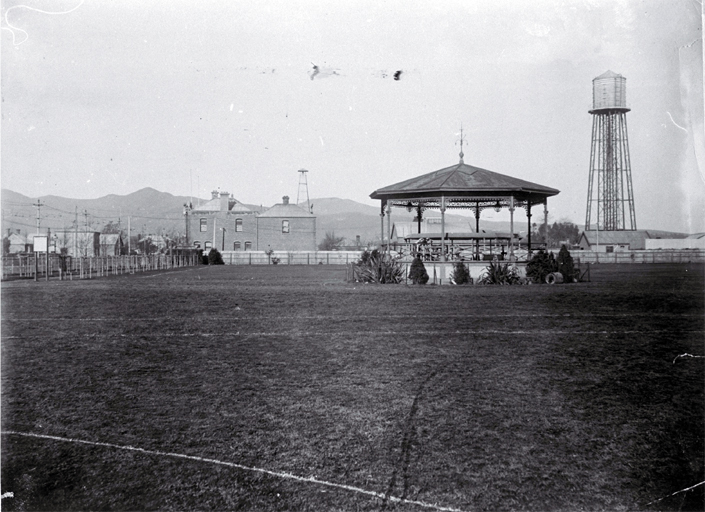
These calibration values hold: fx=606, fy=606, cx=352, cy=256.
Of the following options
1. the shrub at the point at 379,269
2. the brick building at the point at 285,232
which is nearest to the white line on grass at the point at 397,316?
the shrub at the point at 379,269

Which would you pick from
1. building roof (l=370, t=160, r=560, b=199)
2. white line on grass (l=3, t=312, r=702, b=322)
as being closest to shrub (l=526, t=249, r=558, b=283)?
building roof (l=370, t=160, r=560, b=199)

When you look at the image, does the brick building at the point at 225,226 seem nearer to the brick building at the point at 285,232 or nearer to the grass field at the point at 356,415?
the brick building at the point at 285,232

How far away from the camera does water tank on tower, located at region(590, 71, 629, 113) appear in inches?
2197

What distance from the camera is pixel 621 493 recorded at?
3955 mm

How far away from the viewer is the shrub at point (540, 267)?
24234 mm

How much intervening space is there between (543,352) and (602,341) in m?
1.60

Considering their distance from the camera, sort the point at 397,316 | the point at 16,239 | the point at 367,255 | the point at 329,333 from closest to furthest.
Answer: the point at 329,333 < the point at 397,316 < the point at 367,255 < the point at 16,239

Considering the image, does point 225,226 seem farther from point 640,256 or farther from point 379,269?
point 379,269

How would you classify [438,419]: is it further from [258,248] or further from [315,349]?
[258,248]

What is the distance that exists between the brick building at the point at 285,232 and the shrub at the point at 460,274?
49.1 metres

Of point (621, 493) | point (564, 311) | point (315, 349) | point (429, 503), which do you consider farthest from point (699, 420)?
point (564, 311)

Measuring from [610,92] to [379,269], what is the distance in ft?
138

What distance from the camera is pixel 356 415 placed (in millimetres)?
5570

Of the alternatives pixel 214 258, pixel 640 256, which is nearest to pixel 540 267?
pixel 214 258
